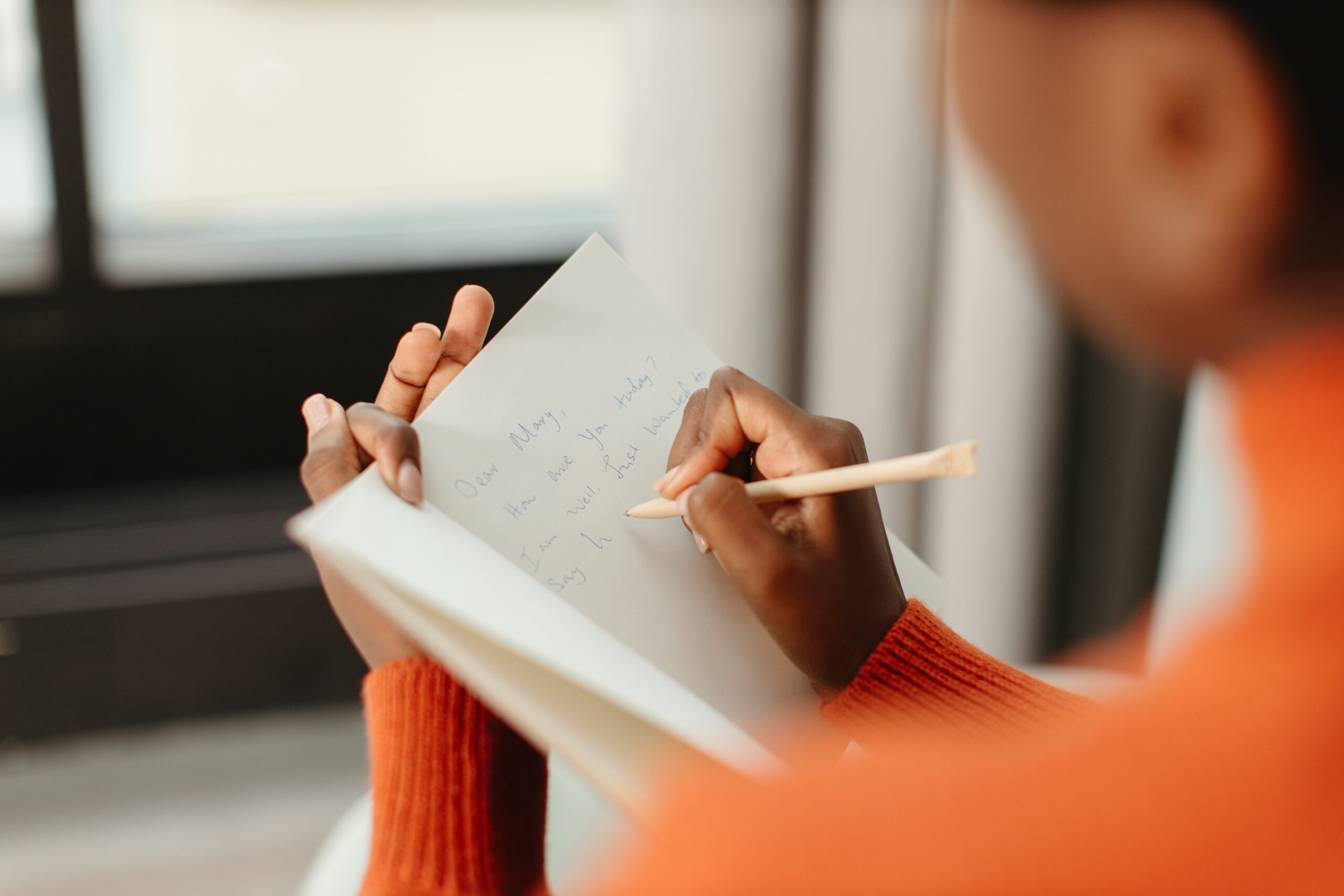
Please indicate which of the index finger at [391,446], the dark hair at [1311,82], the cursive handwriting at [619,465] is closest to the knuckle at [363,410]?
the index finger at [391,446]

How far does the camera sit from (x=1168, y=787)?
250 millimetres

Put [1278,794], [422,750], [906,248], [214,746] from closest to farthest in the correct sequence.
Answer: [1278,794]
[422,750]
[906,248]
[214,746]

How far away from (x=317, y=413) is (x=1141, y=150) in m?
0.36

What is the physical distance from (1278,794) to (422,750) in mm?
318

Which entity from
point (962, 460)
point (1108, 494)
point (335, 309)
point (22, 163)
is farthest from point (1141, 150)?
point (22, 163)

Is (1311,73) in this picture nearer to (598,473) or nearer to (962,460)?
(962,460)

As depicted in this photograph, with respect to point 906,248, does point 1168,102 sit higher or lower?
lower

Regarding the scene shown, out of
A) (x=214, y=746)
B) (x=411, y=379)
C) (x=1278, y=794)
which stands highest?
(x=411, y=379)

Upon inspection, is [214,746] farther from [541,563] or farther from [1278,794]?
[1278,794]

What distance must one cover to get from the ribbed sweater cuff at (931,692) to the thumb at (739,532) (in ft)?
0.24

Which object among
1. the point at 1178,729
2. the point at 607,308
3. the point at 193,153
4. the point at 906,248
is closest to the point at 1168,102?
the point at 1178,729

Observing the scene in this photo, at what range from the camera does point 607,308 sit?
1.65 ft

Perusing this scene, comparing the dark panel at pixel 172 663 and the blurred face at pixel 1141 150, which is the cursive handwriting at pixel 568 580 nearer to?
the blurred face at pixel 1141 150

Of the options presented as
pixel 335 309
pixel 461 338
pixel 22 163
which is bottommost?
pixel 461 338
